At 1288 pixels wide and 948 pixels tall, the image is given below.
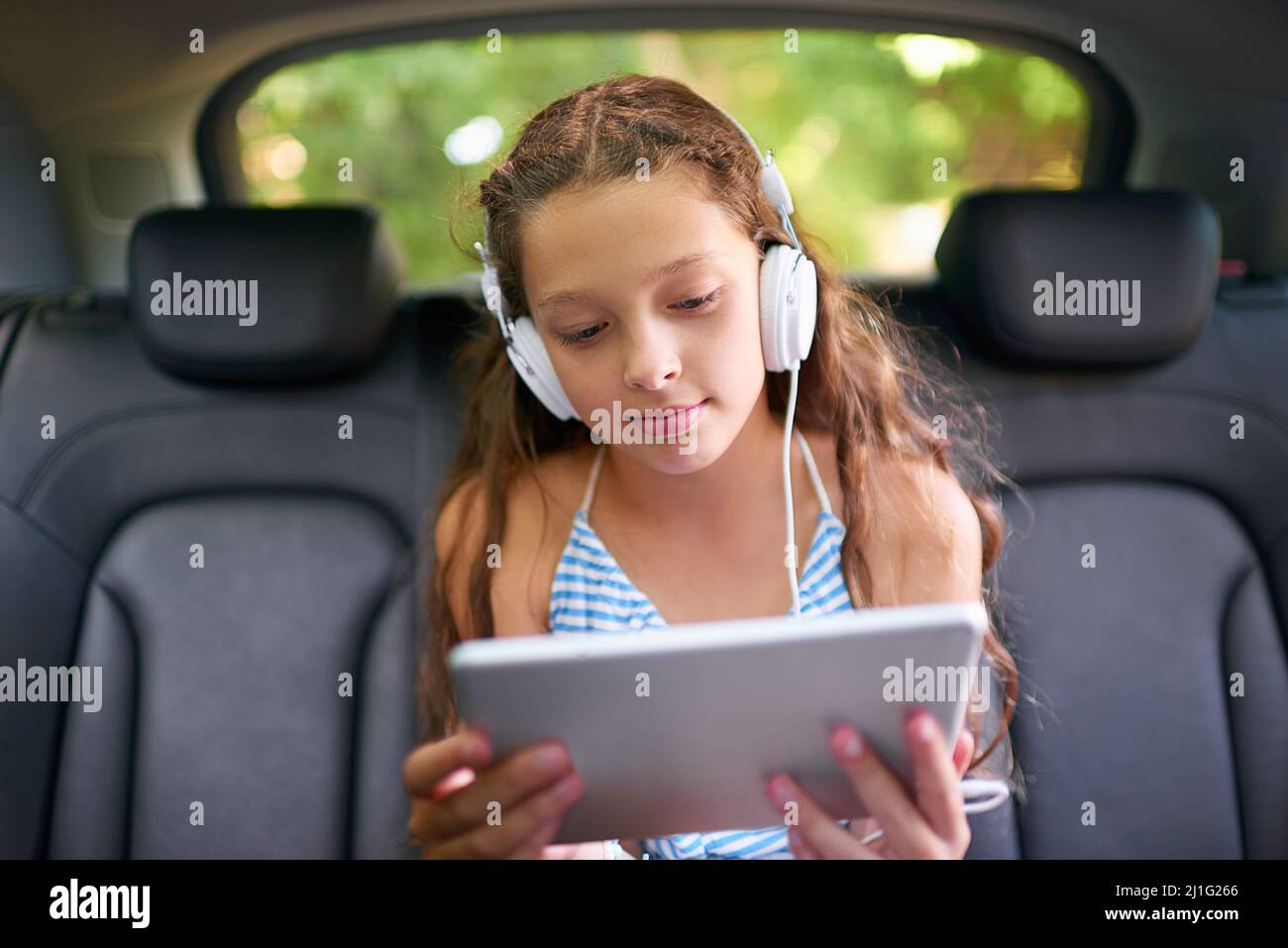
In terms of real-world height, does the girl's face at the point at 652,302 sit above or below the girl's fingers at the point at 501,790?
above

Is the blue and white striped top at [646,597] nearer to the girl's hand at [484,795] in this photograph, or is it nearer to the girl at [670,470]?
the girl at [670,470]

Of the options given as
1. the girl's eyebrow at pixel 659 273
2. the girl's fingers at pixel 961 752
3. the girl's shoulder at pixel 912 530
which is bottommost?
the girl's fingers at pixel 961 752

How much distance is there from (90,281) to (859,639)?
149 cm

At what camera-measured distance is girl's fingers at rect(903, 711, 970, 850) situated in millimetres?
876

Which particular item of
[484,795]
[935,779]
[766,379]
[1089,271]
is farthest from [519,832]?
[1089,271]

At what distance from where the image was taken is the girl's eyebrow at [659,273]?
100cm

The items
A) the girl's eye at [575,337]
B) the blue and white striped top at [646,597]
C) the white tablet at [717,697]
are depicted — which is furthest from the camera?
the blue and white striped top at [646,597]

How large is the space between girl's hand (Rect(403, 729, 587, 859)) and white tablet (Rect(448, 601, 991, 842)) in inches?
0.6

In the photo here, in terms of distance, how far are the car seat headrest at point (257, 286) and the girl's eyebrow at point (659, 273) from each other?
0.44m

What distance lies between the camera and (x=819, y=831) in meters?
0.98

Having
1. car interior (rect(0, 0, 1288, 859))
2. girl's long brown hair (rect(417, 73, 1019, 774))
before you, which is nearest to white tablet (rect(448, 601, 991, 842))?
girl's long brown hair (rect(417, 73, 1019, 774))

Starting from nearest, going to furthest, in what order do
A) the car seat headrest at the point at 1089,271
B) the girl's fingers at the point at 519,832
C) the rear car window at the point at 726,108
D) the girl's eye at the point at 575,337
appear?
1. the girl's fingers at the point at 519,832
2. the girl's eye at the point at 575,337
3. the car seat headrest at the point at 1089,271
4. the rear car window at the point at 726,108

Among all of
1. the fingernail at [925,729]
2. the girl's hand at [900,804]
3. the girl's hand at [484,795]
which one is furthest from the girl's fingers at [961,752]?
the girl's hand at [484,795]

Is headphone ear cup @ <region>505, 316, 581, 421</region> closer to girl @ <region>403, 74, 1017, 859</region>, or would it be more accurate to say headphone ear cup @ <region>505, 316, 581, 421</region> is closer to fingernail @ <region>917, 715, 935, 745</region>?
girl @ <region>403, 74, 1017, 859</region>
